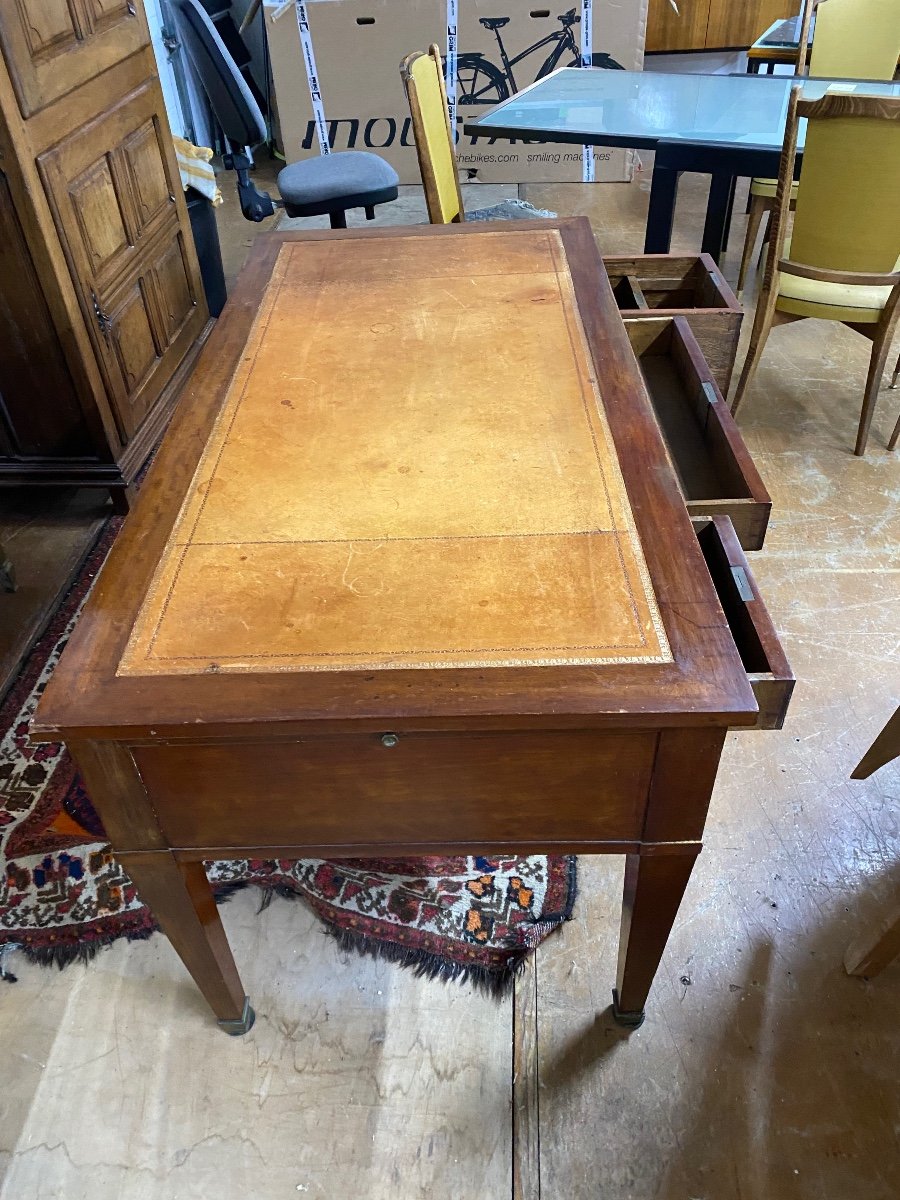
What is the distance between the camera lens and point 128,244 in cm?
232

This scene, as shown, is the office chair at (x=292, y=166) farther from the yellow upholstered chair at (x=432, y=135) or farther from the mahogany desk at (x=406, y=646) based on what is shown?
the mahogany desk at (x=406, y=646)

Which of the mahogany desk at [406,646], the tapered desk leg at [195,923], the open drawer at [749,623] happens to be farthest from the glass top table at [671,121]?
the tapered desk leg at [195,923]

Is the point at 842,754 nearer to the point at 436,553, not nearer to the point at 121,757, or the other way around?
the point at 436,553

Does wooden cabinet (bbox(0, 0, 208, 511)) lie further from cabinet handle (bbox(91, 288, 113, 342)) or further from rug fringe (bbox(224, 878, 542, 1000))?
rug fringe (bbox(224, 878, 542, 1000))

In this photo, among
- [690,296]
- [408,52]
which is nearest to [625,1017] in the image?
[690,296]

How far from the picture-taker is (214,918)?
1.15 metres

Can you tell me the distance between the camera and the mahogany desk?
2.71 ft

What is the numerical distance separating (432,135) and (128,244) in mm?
863

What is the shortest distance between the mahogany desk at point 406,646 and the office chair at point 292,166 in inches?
68.2

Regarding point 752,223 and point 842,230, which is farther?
point 752,223

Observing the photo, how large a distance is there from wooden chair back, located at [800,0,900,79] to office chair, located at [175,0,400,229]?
1.78m

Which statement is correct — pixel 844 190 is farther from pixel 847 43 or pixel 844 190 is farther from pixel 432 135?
pixel 847 43

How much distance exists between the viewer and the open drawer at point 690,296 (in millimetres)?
1619

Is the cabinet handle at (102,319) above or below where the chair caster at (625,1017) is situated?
above
